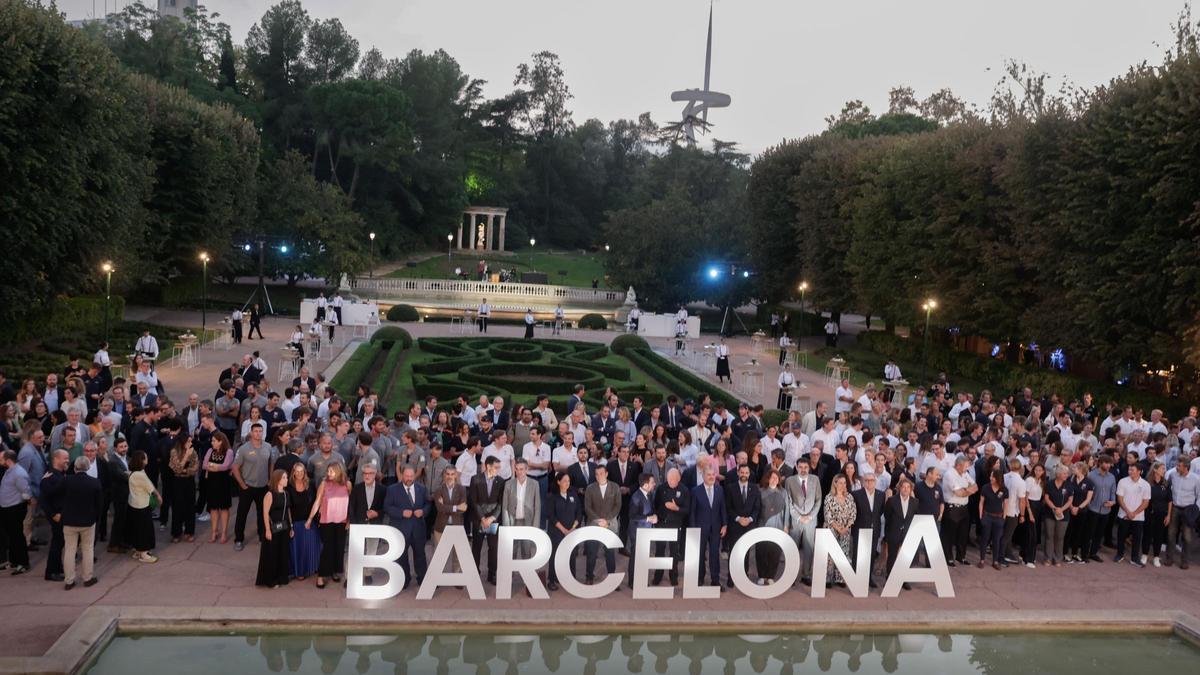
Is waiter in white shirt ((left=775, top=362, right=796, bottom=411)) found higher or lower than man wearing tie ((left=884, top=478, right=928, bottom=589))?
higher

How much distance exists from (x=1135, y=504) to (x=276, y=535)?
37.6 ft

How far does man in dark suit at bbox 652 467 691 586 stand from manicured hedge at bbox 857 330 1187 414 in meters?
18.7

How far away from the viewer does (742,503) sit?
38.5 feet

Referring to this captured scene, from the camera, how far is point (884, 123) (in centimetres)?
6562

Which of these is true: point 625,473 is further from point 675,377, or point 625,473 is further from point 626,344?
point 626,344

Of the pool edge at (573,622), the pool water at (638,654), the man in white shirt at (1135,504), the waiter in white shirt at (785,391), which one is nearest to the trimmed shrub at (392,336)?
the waiter in white shirt at (785,391)

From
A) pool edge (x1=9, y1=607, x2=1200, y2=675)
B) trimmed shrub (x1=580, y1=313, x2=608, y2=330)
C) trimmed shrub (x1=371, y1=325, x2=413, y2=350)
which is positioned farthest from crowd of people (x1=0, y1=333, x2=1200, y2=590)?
trimmed shrub (x1=580, y1=313, x2=608, y2=330)

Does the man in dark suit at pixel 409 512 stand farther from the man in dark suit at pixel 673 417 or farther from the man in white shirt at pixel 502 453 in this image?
the man in dark suit at pixel 673 417

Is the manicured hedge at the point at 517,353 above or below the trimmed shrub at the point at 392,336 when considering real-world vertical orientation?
below

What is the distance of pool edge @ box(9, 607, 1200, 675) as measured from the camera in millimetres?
10117

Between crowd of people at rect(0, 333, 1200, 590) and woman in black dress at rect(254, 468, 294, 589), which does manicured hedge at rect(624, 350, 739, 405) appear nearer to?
crowd of people at rect(0, 333, 1200, 590)

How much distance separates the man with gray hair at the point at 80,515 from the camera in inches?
420

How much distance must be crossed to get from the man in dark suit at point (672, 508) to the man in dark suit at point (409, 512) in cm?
257

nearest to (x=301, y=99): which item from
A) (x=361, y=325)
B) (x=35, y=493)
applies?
(x=361, y=325)
